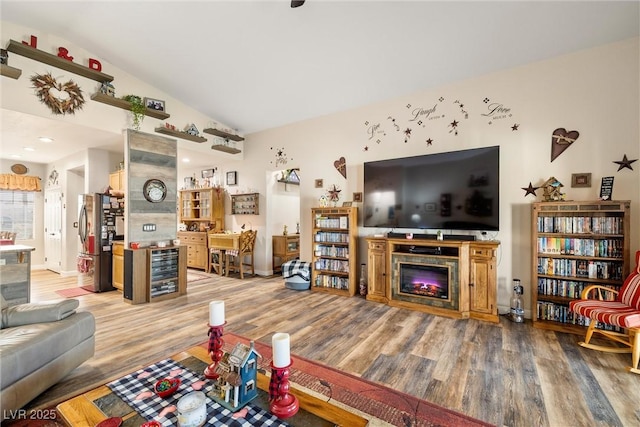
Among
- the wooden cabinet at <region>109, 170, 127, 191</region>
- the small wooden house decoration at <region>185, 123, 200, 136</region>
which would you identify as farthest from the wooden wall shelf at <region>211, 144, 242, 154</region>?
the wooden cabinet at <region>109, 170, 127, 191</region>

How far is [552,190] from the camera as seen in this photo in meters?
3.26

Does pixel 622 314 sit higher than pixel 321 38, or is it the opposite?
pixel 321 38

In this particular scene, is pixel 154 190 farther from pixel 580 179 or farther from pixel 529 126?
pixel 580 179

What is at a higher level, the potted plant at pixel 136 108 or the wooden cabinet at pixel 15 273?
the potted plant at pixel 136 108

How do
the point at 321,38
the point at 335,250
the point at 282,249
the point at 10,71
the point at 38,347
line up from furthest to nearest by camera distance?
the point at 282,249, the point at 335,250, the point at 321,38, the point at 10,71, the point at 38,347

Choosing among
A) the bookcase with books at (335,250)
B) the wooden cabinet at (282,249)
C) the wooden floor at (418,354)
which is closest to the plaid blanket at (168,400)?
the wooden floor at (418,354)

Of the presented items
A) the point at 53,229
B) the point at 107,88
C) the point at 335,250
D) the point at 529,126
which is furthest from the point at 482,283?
the point at 53,229

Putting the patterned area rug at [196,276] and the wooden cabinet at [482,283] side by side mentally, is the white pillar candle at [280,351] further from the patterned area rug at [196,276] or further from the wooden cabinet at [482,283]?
the patterned area rug at [196,276]

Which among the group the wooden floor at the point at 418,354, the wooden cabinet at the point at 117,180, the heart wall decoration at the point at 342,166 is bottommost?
the wooden floor at the point at 418,354

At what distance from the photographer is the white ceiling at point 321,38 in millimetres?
2875

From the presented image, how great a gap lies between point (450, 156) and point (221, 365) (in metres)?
3.60

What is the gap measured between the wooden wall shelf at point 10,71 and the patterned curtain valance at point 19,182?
4.68 metres

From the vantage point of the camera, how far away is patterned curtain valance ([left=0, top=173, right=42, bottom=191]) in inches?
246

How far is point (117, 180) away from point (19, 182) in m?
3.50
